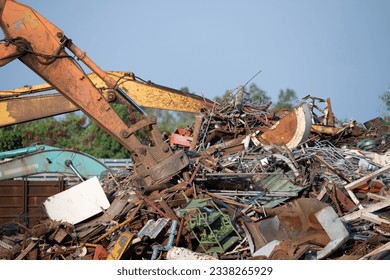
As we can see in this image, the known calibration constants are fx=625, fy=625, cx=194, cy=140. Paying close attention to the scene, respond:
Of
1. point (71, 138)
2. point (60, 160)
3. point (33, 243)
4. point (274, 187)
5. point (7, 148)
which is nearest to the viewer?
point (33, 243)

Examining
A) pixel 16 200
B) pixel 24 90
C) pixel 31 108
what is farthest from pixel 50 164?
pixel 24 90

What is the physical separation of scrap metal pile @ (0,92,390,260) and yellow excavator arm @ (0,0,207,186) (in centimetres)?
33

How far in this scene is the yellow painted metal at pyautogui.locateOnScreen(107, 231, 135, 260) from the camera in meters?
9.09

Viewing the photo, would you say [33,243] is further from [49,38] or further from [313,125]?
[313,125]

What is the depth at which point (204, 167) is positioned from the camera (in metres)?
11.0

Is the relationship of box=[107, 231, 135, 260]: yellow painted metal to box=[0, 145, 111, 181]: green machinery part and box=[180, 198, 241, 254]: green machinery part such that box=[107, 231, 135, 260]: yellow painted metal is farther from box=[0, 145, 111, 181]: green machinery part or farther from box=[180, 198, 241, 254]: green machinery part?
box=[0, 145, 111, 181]: green machinery part

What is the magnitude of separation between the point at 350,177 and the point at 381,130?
3997 mm

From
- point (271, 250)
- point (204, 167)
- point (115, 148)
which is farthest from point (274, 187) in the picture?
point (115, 148)

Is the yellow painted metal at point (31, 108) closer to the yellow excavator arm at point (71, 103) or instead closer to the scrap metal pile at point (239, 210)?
the yellow excavator arm at point (71, 103)

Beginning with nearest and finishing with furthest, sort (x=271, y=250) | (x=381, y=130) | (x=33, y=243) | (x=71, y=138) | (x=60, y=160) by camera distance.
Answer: (x=271, y=250) < (x=33, y=243) < (x=60, y=160) < (x=381, y=130) < (x=71, y=138)

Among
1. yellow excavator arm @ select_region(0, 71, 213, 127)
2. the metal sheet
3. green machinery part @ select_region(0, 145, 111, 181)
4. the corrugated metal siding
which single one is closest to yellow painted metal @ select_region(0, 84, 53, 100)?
yellow excavator arm @ select_region(0, 71, 213, 127)

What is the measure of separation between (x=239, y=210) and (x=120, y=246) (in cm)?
213

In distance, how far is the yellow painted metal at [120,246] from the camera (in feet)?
29.8

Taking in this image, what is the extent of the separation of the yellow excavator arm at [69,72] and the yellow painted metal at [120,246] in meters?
1.56
